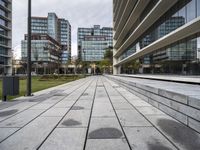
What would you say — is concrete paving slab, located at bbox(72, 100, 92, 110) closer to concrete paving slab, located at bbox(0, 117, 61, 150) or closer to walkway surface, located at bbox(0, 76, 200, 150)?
walkway surface, located at bbox(0, 76, 200, 150)

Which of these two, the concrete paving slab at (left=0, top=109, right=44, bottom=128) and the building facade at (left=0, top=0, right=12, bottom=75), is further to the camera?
the building facade at (left=0, top=0, right=12, bottom=75)

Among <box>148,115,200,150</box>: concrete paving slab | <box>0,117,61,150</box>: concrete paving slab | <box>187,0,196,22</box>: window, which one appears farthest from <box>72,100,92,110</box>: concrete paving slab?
<box>187,0,196,22</box>: window

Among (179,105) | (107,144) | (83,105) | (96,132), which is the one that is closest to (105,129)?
(96,132)

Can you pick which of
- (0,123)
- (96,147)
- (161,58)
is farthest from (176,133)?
(161,58)

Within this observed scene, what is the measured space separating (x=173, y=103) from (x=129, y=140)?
222 centimetres

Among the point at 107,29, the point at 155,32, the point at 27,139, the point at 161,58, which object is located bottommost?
the point at 27,139

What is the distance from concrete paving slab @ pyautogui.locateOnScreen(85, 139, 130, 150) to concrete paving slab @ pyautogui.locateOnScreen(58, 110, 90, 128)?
120cm

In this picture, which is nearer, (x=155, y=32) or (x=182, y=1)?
(x=182, y=1)

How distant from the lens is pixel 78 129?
198 inches

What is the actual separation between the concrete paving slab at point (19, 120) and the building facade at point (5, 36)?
227ft

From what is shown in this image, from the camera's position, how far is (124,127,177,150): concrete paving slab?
151 inches

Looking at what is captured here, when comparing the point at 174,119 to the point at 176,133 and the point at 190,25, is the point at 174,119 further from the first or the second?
the point at 190,25

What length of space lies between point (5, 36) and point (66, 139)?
75824 mm

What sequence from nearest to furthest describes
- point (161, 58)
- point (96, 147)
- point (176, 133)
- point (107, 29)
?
point (96, 147), point (176, 133), point (161, 58), point (107, 29)
